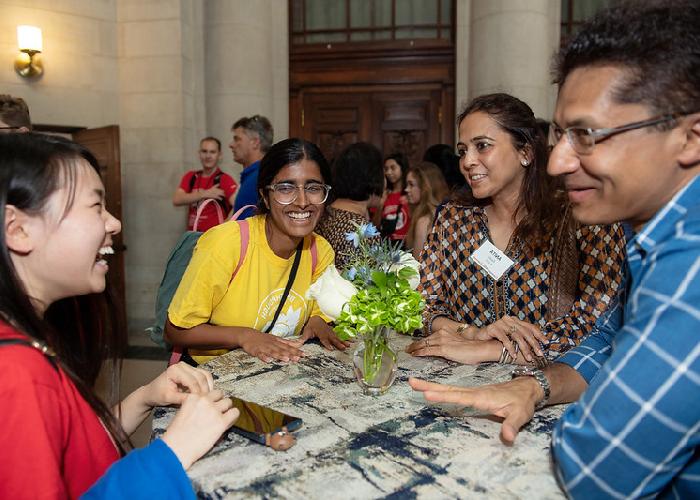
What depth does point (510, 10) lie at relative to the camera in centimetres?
584

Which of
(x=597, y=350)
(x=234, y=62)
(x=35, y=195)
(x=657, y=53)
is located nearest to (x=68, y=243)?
(x=35, y=195)

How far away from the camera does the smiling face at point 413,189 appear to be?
4795 millimetres

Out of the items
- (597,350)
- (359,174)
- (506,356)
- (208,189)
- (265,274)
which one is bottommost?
(506,356)

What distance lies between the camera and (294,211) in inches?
95.8

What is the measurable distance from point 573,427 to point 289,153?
178 centimetres

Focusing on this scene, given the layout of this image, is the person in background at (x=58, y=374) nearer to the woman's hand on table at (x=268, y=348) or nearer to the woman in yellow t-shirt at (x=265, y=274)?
the woman's hand on table at (x=268, y=348)

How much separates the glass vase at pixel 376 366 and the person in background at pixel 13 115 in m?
2.86

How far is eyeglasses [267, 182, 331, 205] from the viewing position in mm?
2459

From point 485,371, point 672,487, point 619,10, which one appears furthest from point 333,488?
point 619,10

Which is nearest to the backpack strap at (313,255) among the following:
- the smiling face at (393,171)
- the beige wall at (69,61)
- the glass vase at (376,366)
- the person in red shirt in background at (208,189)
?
the glass vase at (376,366)

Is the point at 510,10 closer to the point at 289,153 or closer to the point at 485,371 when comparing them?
the point at 289,153

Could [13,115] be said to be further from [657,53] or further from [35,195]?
[657,53]

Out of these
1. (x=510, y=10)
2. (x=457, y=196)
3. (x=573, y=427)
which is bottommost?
(x=573, y=427)

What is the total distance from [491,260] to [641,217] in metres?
1.21
